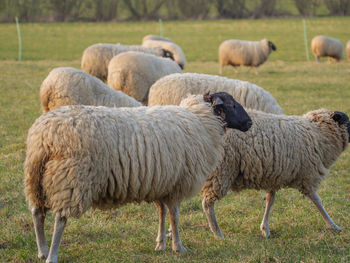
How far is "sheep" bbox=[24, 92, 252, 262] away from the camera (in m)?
3.23

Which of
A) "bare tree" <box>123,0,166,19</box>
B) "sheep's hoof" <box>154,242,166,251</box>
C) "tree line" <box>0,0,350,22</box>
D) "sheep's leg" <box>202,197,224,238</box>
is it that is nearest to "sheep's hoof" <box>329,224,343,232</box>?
"sheep's leg" <box>202,197,224,238</box>

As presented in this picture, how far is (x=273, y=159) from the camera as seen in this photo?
440 centimetres

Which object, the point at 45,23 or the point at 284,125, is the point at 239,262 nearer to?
the point at 284,125

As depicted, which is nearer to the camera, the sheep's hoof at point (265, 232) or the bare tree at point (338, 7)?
the sheep's hoof at point (265, 232)

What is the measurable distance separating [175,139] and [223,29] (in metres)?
34.7

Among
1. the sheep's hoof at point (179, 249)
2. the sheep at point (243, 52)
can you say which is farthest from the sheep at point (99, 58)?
the sheep's hoof at point (179, 249)

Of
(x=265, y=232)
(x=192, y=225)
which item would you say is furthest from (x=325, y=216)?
(x=192, y=225)

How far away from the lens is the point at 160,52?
12.0 metres

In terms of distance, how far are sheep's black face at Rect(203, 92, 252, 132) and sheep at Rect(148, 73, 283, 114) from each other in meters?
2.40

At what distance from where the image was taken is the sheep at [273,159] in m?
4.32

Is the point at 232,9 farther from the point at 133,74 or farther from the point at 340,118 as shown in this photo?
the point at 340,118

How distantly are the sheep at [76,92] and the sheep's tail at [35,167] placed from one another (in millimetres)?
3625

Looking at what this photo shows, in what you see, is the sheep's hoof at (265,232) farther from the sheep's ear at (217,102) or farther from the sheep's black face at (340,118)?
the sheep's black face at (340,118)

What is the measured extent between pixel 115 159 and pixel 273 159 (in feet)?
5.52
